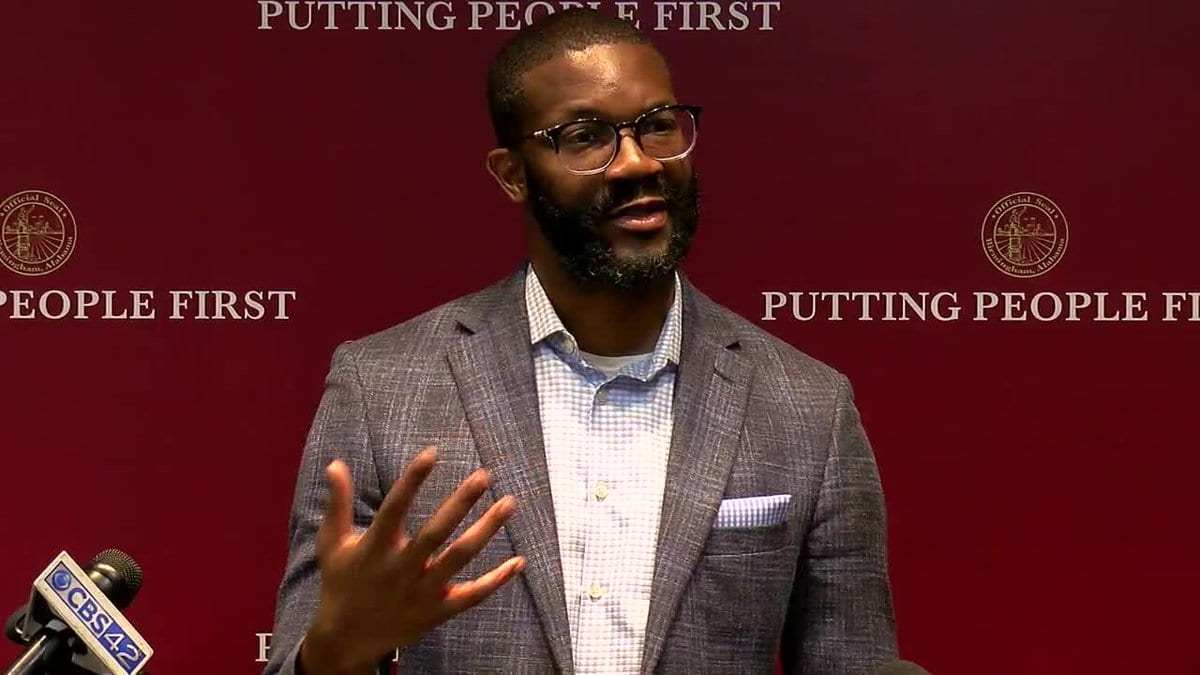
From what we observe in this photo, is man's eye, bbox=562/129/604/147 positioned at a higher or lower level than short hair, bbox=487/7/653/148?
lower

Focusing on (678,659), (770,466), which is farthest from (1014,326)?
(678,659)

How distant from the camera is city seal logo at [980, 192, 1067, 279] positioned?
8.17ft

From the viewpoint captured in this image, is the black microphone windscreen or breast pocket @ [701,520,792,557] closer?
the black microphone windscreen

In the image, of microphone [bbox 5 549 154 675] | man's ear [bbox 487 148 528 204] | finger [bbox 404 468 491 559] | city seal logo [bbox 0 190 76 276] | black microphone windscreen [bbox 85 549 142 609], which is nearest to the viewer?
finger [bbox 404 468 491 559]

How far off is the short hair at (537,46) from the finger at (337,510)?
2.44ft

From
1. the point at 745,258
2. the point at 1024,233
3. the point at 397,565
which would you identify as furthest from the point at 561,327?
the point at 1024,233

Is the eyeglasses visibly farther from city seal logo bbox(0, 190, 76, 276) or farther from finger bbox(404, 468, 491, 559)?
city seal logo bbox(0, 190, 76, 276)

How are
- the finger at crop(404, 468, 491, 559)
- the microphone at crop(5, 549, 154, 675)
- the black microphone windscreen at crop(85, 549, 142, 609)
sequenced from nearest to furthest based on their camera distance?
the finger at crop(404, 468, 491, 559) → the microphone at crop(5, 549, 154, 675) → the black microphone windscreen at crop(85, 549, 142, 609)

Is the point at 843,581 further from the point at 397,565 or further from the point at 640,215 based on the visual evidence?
the point at 397,565

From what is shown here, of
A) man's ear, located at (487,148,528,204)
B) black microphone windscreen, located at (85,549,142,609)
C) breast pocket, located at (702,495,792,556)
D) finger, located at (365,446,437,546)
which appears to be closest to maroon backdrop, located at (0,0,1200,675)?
man's ear, located at (487,148,528,204)

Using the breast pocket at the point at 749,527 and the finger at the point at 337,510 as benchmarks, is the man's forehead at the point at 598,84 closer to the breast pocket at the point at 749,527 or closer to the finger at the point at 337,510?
the breast pocket at the point at 749,527

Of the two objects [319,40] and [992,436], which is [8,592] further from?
[992,436]

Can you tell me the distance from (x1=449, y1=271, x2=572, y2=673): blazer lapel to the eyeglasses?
0.22 metres

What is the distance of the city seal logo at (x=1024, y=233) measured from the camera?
249 centimetres
